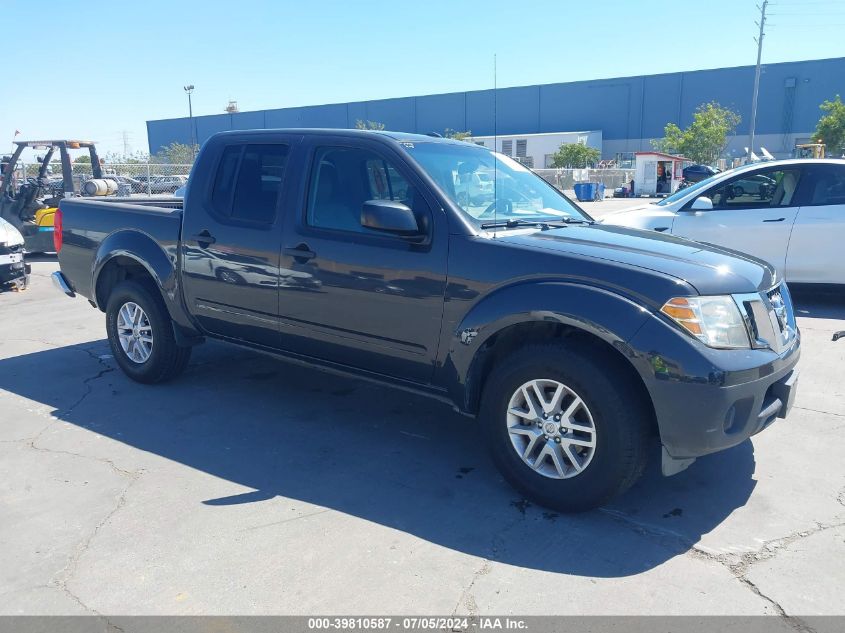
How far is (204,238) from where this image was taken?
→ 5023 mm

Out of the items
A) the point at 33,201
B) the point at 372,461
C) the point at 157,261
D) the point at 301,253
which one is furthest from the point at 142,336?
the point at 33,201

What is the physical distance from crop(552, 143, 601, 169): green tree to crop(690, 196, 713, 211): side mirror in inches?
1968

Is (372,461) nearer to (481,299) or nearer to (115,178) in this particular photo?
(481,299)

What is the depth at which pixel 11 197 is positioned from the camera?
14258 millimetres

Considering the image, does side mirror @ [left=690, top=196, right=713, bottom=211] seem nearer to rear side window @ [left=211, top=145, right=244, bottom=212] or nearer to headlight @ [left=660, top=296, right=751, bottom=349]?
headlight @ [left=660, top=296, right=751, bottom=349]

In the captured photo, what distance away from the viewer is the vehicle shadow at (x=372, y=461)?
3.37 metres

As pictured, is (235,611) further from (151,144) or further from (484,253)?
(151,144)

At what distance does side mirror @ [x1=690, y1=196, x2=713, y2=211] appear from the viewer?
26.8ft

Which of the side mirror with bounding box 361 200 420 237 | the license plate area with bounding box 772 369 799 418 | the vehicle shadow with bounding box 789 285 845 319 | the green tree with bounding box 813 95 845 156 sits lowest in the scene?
the vehicle shadow with bounding box 789 285 845 319

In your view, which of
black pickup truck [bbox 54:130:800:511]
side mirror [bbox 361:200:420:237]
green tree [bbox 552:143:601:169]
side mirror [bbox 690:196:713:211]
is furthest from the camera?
green tree [bbox 552:143:601:169]

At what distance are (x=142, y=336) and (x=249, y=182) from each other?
5.44 ft

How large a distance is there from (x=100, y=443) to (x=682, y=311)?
364 centimetres

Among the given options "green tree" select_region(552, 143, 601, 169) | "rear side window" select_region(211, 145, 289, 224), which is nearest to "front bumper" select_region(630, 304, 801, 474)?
"rear side window" select_region(211, 145, 289, 224)

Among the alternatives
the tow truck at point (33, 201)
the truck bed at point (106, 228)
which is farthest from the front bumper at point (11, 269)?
the truck bed at point (106, 228)
